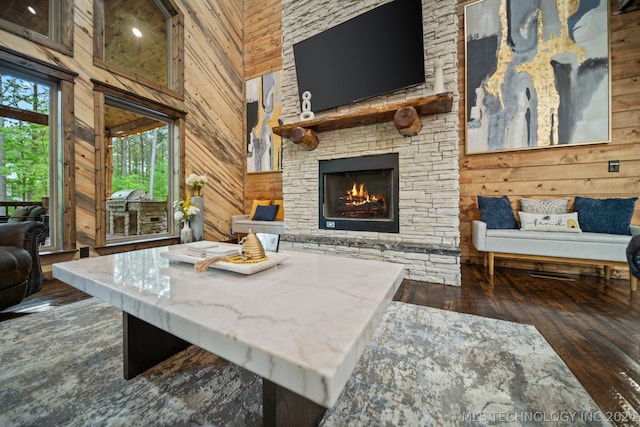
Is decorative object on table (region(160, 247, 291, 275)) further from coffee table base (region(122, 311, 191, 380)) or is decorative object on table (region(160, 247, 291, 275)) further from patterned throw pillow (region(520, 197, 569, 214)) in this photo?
patterned throw pillow (region(520, 197, 569, 214))

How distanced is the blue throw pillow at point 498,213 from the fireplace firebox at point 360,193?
1.13 m

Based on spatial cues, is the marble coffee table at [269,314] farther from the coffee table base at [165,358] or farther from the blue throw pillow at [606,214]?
the blue throw pillow at [606,214]

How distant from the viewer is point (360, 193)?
298 centimetres

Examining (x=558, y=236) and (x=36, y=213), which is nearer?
(x=558, y=236)

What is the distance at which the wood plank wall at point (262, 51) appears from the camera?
4551 millimetres

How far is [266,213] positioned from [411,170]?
2556 mm

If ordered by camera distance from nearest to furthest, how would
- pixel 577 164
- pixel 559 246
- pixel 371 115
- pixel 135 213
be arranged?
pixel 559 246 → pixel 371 115 → pixel 577 164 → pixel 135 213

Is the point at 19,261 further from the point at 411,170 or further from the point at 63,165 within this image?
the point at 411,170

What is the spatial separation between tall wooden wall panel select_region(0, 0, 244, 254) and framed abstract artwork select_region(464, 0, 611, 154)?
3.82 metres

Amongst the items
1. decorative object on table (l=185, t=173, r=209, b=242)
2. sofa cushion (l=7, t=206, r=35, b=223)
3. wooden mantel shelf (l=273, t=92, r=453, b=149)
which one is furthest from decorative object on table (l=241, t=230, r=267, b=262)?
sofa cushion (l=7, t=206, r=35, b=223)

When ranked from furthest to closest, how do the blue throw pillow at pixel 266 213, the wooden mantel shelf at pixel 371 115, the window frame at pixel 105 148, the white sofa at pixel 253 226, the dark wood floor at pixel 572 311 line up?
the blue throw pillow at pixel 266 213 → the white sofa at pixel 253 226 → the window frame at pixel 105 148 → the wooden mantel shelf at pixel 371 115 → the dark wood floor at pixel 572 311

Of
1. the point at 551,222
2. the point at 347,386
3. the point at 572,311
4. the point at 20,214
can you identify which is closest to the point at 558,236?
the point at 551,222

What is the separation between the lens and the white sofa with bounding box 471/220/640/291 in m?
2.14

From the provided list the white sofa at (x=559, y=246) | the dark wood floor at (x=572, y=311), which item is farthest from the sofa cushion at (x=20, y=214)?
the white sofa at (x=559, y=246)
